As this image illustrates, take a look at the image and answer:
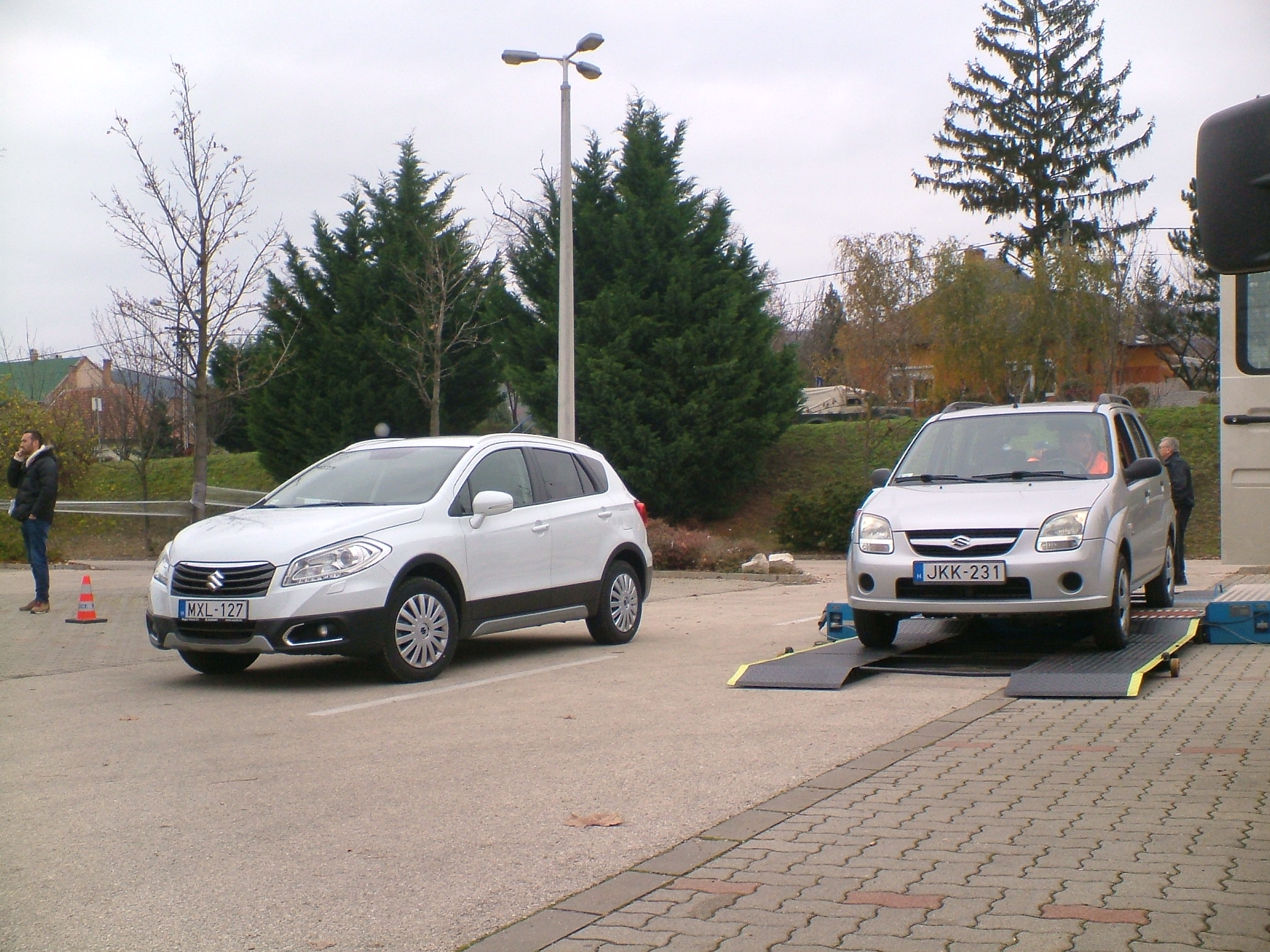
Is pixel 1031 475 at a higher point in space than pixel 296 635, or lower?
higher

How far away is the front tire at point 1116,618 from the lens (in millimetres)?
8992

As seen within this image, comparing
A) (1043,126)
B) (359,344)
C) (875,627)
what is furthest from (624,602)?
(1043,126)

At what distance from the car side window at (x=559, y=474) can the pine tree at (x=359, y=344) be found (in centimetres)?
1939

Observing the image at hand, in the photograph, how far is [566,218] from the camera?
19453 millimetres

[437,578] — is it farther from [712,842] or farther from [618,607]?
[712,842]

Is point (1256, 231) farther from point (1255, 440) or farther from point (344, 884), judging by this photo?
point (344, 884)

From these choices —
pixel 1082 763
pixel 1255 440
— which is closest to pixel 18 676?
pixel 1082 763

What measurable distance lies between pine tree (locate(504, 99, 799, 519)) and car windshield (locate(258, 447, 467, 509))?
17337 mm

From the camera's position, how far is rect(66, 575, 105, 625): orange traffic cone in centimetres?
1256

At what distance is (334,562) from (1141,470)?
18.9 ft

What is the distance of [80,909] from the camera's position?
4.13 meters

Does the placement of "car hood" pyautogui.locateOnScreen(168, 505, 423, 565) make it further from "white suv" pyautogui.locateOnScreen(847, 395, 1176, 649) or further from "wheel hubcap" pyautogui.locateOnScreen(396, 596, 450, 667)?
"white suv" pyautogui.locateOnScreen(847, 395, 1176, 649)

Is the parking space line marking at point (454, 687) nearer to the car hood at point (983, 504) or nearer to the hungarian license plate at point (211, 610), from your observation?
the hungarian license plate at point (211, 610)

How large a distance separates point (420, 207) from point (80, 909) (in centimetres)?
2877
